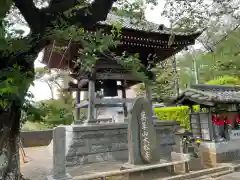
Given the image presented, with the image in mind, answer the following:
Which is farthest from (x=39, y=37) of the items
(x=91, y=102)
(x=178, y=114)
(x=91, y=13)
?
(x=178, y=114)

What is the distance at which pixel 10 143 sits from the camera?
371 centimetres

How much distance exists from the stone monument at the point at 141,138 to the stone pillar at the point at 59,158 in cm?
193

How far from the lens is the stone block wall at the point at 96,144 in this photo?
7.75m

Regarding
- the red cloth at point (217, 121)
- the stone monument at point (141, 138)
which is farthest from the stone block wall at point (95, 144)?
the red cloth at point (217, 121)

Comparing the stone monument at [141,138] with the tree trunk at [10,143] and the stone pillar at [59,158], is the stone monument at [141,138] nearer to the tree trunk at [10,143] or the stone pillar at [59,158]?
the stone pillar at [59,158]

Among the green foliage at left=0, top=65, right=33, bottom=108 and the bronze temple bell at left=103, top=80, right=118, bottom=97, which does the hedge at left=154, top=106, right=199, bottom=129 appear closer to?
the bronze temple bell at left=103, top=80, right=118, bottom=97

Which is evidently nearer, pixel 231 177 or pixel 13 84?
pixel 13 84

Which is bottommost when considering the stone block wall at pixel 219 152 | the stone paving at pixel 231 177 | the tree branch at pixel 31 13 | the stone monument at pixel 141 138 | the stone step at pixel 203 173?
the stone paving at pixel 231 177

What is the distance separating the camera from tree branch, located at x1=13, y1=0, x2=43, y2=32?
3439 mm

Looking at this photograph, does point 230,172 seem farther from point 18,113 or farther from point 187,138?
point 18,113

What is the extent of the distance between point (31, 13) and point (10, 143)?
7.05 feet

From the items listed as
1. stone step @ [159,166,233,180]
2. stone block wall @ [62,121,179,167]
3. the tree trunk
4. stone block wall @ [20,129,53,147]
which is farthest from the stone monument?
stone block wall @ [20,129,53,147]

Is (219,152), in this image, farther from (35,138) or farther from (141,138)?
(35,138)

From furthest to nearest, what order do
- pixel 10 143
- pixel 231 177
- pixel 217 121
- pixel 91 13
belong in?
pixel 217 121 → pixel 231 177 → pixel 91 13 → pixel 10 143
